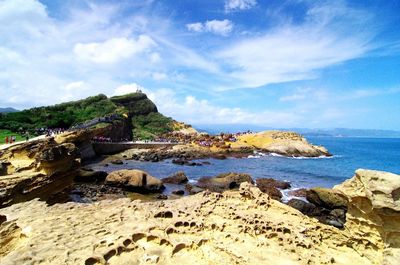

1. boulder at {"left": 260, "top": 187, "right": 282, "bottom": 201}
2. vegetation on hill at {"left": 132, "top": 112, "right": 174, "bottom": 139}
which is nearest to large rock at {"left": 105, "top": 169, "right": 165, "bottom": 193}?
boulder at {"left": 260, "top": 187, "right": 282, "bottom": 201}

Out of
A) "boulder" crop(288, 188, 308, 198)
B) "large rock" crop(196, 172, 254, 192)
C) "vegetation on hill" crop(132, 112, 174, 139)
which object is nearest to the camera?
"boulder" crop(288, 188, 308, 198)

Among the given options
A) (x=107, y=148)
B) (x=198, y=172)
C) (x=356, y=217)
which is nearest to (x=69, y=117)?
(x=107, y=148)

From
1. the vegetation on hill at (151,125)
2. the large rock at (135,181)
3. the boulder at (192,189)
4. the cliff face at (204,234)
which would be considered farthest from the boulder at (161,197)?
the vegetation on hill at (151,125)

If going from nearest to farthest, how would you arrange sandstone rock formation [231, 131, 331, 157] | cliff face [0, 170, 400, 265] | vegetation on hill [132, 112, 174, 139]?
cliff face [0, 170, 400, 265] < sandstone rock formation [231, 131, 331, 157] < vegetation on hill [132, 112, 174, 139]

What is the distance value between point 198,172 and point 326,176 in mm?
16675

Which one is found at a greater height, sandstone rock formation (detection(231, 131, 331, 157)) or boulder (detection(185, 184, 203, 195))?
sandstone rock formation (detection(231, 131, 331, 157))

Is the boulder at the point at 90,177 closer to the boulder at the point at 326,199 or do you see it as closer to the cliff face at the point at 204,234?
the boulder at the point at 326,199

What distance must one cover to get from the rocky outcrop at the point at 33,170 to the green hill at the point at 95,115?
2756 cm

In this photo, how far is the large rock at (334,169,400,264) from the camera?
7125 mm

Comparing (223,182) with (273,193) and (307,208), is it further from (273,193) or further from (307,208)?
(307,208)

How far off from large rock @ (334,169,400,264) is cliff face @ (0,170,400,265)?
0.02m

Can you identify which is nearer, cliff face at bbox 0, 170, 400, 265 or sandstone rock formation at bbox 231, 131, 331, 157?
cliff face at bbox 0, 170, 400, 265

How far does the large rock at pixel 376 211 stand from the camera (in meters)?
7.12

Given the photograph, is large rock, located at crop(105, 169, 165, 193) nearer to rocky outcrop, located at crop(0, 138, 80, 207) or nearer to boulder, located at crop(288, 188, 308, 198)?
rocky outcrop, located at crop(0, 138, 80, 207)
